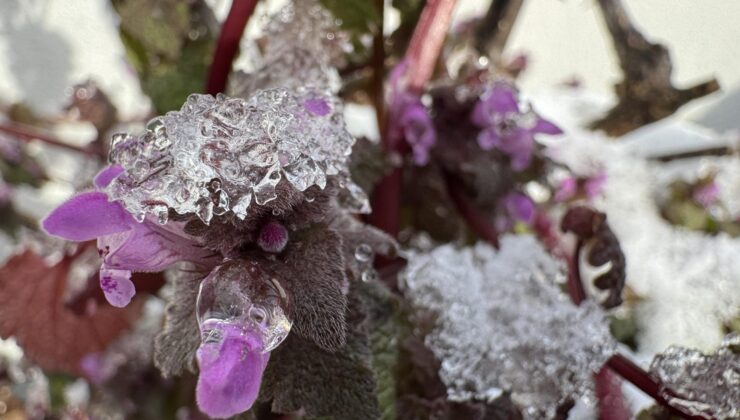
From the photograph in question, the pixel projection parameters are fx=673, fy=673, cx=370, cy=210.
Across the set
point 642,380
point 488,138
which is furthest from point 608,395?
point 488,138

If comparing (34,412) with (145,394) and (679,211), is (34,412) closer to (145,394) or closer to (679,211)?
(145,394)

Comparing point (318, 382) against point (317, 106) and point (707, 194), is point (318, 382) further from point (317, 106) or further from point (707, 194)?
point (707, 194)

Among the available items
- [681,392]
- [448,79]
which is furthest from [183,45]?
[681,392]

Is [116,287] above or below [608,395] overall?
above

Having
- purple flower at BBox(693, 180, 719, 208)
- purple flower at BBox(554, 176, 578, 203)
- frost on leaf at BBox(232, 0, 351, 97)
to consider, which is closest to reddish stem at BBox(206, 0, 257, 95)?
frost on leaf at BBox(232, 0, 351, 97)

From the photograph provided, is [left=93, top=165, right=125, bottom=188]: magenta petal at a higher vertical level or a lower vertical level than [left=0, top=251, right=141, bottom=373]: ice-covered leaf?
higher

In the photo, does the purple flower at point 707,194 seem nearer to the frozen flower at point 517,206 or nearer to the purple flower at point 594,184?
the purple flower at point 594,184

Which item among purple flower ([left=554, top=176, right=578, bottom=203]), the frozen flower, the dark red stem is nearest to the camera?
the dark red stem

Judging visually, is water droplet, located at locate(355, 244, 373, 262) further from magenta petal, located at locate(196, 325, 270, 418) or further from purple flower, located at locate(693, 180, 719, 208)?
purple flower, located at locate(693, 180, 719, 208)
